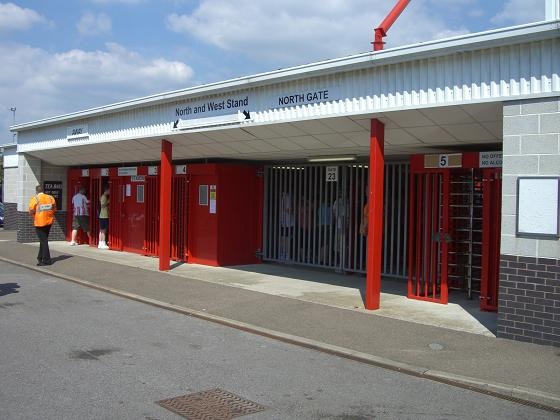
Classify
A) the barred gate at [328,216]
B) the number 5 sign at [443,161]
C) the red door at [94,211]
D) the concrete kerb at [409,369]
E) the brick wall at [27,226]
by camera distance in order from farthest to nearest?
1. the brick wall at [27,226]
2. the red door at [94,211]
3. the barred gate at [328,216]
4. the number 5 sign at [443,161]
5. the concrete kerb at [409,369]

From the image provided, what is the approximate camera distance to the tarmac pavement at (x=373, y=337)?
598 centimetres

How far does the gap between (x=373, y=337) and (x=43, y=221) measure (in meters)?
9.71

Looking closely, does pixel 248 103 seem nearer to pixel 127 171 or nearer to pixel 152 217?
pixel 152 217

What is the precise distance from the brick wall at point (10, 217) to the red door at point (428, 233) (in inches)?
811

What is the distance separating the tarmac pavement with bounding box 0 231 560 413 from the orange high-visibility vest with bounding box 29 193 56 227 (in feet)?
9.59

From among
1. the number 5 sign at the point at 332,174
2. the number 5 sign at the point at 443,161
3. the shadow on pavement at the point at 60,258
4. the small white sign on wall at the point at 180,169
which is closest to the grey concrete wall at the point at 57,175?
the shadow on pavement at the point at 60,258

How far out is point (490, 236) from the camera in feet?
30.6

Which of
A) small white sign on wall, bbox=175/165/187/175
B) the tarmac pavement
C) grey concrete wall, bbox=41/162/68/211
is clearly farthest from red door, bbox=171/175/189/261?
grey concrete wall, bbox=41/162/68/211

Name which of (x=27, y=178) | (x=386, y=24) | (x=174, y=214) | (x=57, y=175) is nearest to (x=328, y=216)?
(x=174, y=214)

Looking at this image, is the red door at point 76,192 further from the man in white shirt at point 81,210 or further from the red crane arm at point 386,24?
the red crane arm at point 386,24

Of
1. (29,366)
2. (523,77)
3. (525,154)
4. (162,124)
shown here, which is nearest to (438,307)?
(525,154)

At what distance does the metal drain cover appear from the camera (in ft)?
16.2

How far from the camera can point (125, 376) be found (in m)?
5.90

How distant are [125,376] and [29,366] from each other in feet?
3.40
